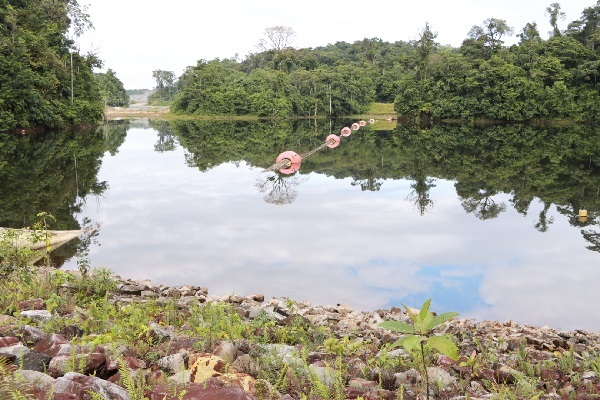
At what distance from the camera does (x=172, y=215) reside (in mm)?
12820

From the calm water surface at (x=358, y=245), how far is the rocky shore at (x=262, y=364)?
86.6 inches

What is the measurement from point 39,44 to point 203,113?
32.4 m

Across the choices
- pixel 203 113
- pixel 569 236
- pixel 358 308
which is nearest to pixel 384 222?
pixel 569 236

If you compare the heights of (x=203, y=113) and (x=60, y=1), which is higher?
(x=60, y=1)

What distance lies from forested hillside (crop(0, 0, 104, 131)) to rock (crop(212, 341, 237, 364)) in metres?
32.7

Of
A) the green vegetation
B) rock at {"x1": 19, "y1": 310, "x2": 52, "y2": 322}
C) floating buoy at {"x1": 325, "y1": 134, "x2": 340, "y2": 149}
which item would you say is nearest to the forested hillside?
floating buoy at {"x1": 325, "y1": 134, "x2": 340, "y2": 149}

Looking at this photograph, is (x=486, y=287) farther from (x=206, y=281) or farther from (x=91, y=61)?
(x=91, y=61)

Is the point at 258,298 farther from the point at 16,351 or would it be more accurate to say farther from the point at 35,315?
the point at 16,351

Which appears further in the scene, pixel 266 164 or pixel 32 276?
pixel 266 164

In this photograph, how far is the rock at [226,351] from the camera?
3.68 metres

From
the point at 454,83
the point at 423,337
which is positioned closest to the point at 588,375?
the point at 423,337

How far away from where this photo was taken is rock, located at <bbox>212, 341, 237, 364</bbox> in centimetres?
368

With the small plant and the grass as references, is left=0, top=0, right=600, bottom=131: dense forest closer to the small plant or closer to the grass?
the grass

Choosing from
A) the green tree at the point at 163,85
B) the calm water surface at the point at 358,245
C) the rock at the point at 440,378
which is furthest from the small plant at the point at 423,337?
the green tree at the point at 163,85
